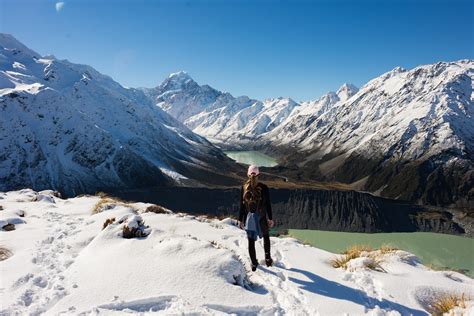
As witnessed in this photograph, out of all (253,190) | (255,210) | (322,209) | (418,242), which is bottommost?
(418,242)

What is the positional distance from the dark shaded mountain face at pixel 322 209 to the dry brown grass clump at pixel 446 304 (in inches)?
3373

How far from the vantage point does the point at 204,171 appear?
566 ft

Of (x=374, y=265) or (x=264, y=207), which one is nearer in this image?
(x=374, y=265)

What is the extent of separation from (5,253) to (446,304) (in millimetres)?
10870

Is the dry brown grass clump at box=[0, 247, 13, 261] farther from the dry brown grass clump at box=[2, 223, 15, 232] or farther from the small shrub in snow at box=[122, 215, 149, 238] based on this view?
the dry brown grass clump at box=[2, 223, 15, 232]

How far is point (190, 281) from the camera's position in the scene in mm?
7473

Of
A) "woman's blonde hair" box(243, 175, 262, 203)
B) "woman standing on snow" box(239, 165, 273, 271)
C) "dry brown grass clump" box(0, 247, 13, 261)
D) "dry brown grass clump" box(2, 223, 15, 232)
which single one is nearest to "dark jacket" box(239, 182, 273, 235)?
"woman standing on snow" box(239, 165, 273, 271)

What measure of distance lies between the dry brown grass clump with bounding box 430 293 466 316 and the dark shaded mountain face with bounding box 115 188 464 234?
85.7m

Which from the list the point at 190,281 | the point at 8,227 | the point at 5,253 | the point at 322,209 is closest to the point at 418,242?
the point at 322,209

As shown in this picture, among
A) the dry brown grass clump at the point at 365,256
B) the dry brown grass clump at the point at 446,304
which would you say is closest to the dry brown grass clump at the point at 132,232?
the dry brown grass clump at the point at 365,256

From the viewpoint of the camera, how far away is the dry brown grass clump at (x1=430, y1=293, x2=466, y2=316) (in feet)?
23.1

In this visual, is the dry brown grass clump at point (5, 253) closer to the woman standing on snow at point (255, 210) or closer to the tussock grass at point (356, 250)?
the woman standing on snow at point (255, 210)

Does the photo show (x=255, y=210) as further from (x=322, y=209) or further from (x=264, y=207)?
(x=322, y=209)

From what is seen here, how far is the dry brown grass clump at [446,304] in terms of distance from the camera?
23.1ft
